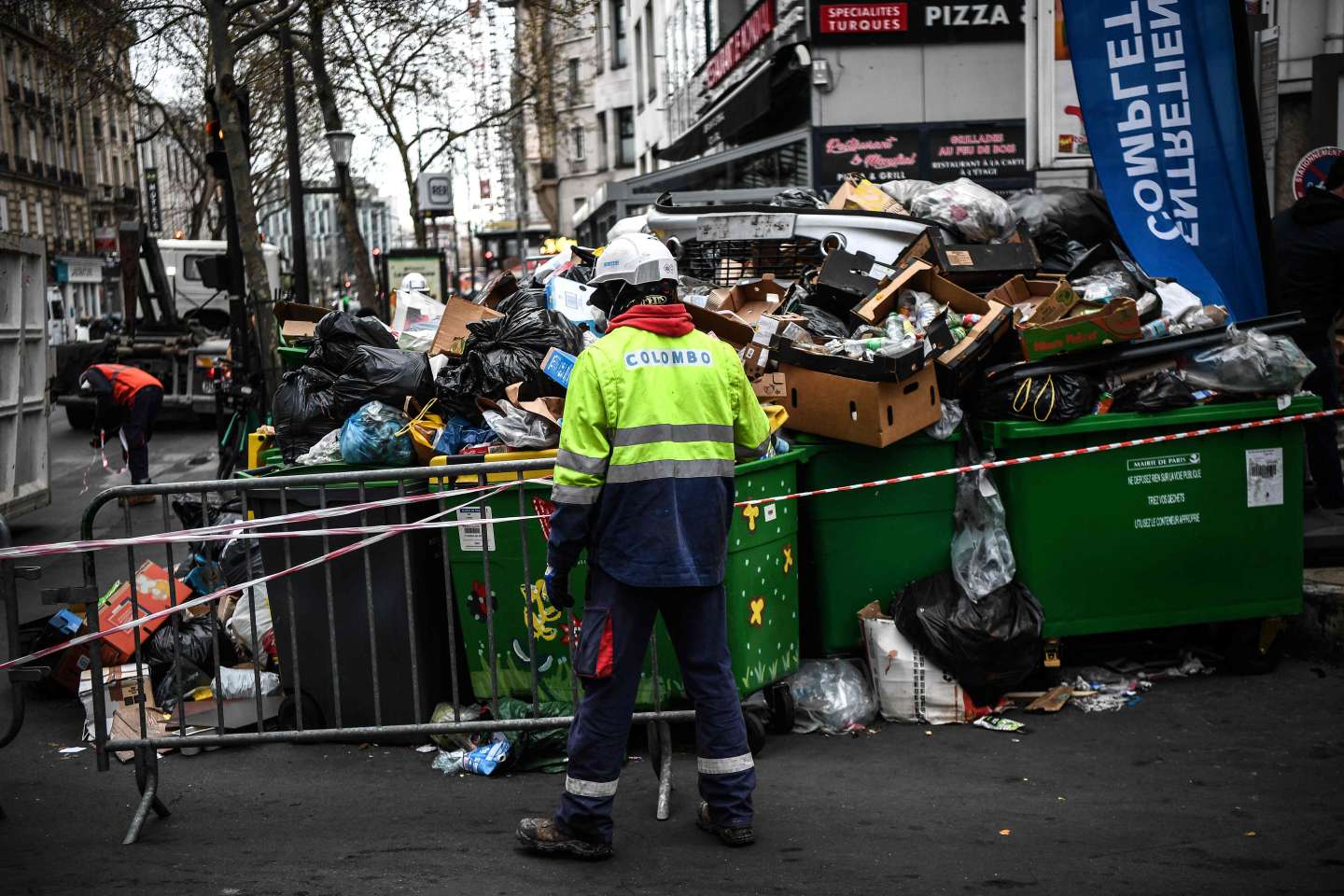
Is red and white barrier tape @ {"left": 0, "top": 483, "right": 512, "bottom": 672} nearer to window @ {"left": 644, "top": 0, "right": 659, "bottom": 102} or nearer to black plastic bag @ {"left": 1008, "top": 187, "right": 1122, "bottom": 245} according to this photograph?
black plastic bag @ {"left": 1008, "top": 187, "right": 1122, "bottom": 245}

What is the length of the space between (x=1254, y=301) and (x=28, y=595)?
23.9ft

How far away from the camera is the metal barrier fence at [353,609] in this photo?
4.51m

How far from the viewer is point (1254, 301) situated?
6.28 meters

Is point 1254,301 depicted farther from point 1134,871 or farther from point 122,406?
point 122,406

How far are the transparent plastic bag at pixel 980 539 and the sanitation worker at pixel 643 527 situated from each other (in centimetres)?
165

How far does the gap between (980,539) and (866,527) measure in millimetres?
468

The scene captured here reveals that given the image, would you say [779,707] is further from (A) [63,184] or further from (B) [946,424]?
(A) [63,184]

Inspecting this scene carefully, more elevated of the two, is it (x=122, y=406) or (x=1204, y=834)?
(x=122, y=406)

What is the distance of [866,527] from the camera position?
213 inches

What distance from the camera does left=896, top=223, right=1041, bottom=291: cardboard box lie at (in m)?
6.34

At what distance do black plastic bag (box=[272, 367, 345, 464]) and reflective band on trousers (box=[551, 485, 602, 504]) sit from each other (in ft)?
7.51

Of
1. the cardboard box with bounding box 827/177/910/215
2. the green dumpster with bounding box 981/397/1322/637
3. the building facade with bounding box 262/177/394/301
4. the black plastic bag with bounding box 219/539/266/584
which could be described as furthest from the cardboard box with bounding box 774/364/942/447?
the building facade with bounding box 262/177/394/301

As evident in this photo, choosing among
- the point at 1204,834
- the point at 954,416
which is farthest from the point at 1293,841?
the point at 954,416

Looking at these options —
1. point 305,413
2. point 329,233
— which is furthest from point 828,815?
point 329,233
